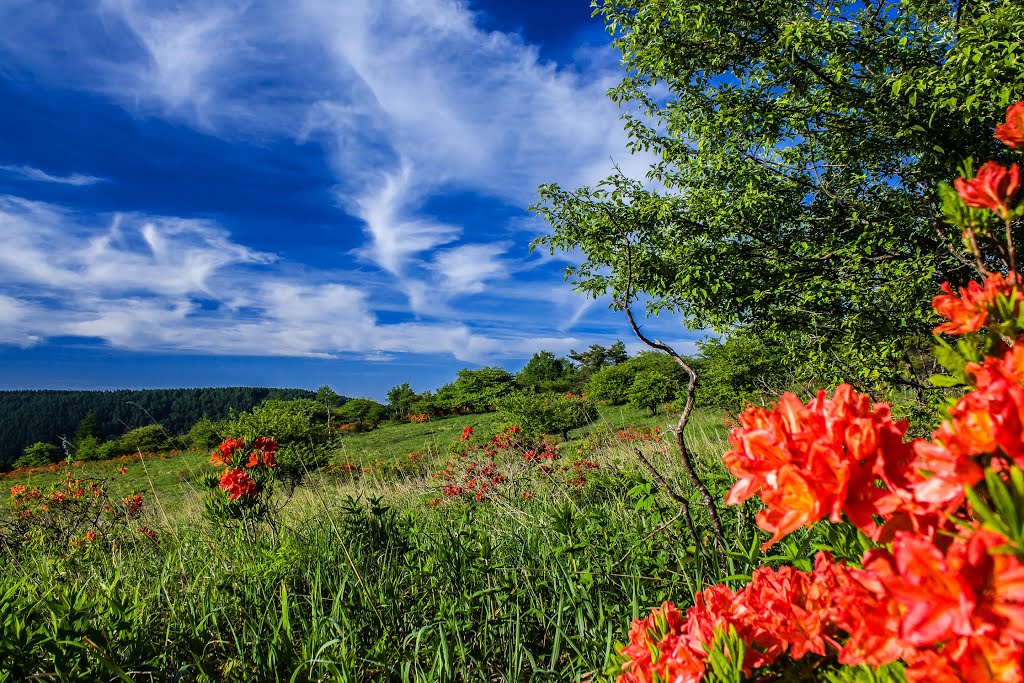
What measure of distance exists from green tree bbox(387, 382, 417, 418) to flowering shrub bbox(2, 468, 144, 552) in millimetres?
32387

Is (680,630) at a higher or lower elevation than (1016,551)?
lower

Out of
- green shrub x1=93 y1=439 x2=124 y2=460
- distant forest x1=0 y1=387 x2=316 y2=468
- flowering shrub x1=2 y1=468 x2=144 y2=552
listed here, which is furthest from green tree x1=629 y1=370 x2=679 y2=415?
distant forest x1=0 y1=387 x2=316 y2=468

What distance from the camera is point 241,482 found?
5000 mm

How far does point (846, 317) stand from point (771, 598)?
20.8 feet

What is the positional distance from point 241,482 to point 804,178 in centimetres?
722

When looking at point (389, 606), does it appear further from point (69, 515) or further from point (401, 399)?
point (401, 399)

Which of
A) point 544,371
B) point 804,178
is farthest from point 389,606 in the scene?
point 544,371

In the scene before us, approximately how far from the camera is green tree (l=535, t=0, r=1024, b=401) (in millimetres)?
5305

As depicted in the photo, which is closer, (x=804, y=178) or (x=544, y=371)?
(x=804, y=178)

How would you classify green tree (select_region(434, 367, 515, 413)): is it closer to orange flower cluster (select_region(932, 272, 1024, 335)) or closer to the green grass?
the green grass

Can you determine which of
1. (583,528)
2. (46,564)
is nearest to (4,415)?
(46,564)

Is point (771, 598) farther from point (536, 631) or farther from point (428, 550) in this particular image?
point (428, 550)

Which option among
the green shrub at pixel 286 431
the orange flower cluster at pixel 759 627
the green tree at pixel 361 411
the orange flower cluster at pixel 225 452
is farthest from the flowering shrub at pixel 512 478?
the green tree at pixel 361 411

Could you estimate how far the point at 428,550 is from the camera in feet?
10.8
